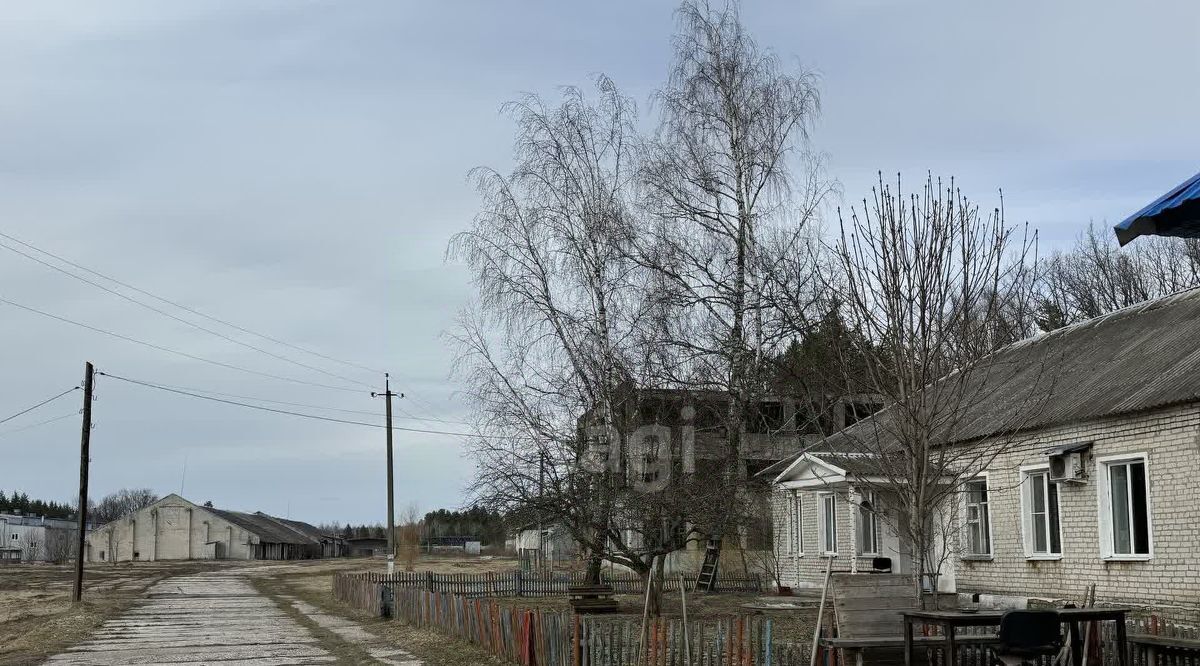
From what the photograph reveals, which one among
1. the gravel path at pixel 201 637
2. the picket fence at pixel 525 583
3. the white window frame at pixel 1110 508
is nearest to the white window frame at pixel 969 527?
the white window frame at pixel 1110 508

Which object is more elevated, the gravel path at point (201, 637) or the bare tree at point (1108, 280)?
the bare tree at point (1108, 280)

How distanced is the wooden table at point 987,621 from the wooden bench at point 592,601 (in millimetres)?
10726

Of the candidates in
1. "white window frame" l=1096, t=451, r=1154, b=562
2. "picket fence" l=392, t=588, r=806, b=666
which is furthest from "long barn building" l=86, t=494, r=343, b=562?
"white window frame" l=1096, t=451, r=1154, b=562

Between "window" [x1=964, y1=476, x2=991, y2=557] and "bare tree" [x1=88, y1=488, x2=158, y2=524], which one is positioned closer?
"window" [x1=964, y1=476, x2=991, y2=557]

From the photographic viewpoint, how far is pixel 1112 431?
1970cm

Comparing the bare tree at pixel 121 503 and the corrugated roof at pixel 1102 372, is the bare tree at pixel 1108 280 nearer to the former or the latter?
the corrugated roof at pixel 1102 372

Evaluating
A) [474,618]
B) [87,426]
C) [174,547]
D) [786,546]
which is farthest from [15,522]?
[474,618]

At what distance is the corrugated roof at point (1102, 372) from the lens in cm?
1894

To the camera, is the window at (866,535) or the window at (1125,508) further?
the window at (866,535)

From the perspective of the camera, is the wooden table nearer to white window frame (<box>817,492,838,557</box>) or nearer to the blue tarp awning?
the blue tarp awning

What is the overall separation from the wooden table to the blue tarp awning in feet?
17.7

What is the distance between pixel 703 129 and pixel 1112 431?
512 inches

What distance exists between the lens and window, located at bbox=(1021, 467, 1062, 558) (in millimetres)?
21359

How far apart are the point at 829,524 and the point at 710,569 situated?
3834mm
